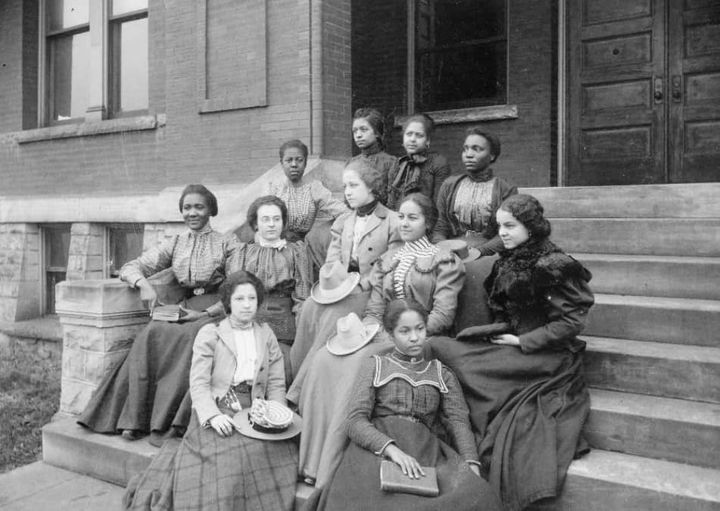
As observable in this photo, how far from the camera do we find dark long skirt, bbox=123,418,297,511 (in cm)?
373

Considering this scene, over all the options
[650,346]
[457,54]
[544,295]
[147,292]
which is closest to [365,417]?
[544,295]

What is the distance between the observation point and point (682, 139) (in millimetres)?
7477

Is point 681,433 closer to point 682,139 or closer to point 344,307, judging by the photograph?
point 344,307

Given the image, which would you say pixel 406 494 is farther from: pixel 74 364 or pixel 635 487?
pixel 74 364

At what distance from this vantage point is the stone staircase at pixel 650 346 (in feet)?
11.1

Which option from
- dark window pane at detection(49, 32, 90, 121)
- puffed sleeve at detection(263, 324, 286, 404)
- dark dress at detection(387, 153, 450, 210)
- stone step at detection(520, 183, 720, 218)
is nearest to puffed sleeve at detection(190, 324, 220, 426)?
puffed sleeve at detection(263, 324, 286, 404)

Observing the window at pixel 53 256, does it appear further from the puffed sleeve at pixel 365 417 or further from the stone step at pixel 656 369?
the stone step at pixel 656 369

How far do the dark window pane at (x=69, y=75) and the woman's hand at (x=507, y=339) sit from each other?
846cm

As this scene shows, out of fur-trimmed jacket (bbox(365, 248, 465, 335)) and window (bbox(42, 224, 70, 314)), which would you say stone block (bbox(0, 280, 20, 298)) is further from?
fur-trimmed jacket (bbox(365, 248, 465, 335))

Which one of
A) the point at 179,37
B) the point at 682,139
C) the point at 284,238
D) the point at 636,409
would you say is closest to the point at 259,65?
the point at 179,37

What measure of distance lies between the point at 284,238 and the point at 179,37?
385cm

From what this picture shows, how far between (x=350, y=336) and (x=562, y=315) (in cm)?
117

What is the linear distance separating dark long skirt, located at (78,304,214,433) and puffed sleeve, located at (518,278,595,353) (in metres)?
2.20

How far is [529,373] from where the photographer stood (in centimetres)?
380
